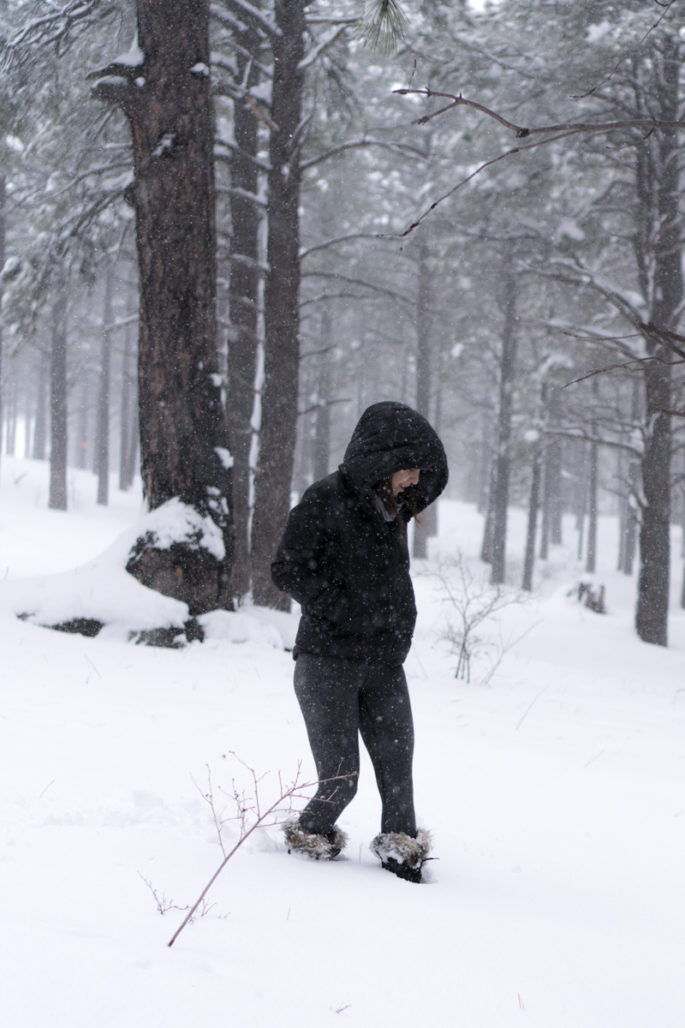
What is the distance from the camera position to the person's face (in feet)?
9.36

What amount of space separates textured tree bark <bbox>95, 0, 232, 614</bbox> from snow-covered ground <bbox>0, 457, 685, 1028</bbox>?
0.80m

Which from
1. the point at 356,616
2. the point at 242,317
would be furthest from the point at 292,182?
the point at 356,616

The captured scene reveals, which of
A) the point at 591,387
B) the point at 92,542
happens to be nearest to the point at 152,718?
the point at 92,542

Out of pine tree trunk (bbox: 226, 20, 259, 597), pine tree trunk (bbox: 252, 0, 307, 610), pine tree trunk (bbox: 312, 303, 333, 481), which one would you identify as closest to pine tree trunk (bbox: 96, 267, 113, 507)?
pine tree trunk (bbox: 312, 303, 333, 481)

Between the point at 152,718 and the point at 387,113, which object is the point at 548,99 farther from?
the point at 387,113

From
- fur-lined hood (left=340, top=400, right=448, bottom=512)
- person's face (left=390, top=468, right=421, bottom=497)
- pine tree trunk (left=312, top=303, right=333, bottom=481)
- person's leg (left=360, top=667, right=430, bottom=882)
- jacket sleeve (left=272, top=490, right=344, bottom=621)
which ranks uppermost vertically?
pine tree trunk (left=312, top=303, right=333, bottom=481)

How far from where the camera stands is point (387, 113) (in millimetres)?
22609

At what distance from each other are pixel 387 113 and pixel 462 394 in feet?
27.6

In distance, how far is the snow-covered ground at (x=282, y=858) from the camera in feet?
6.02

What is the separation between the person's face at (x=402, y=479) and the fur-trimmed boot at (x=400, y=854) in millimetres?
1278

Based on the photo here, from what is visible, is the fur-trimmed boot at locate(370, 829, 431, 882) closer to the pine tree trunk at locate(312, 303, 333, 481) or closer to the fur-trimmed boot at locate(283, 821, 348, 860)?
the fur-trimmed boot at locate(283, 821, 348, 860)

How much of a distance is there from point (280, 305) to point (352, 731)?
696 cm

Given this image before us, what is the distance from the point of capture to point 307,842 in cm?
281

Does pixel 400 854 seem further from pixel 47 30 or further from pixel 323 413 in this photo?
pixel 323 413
